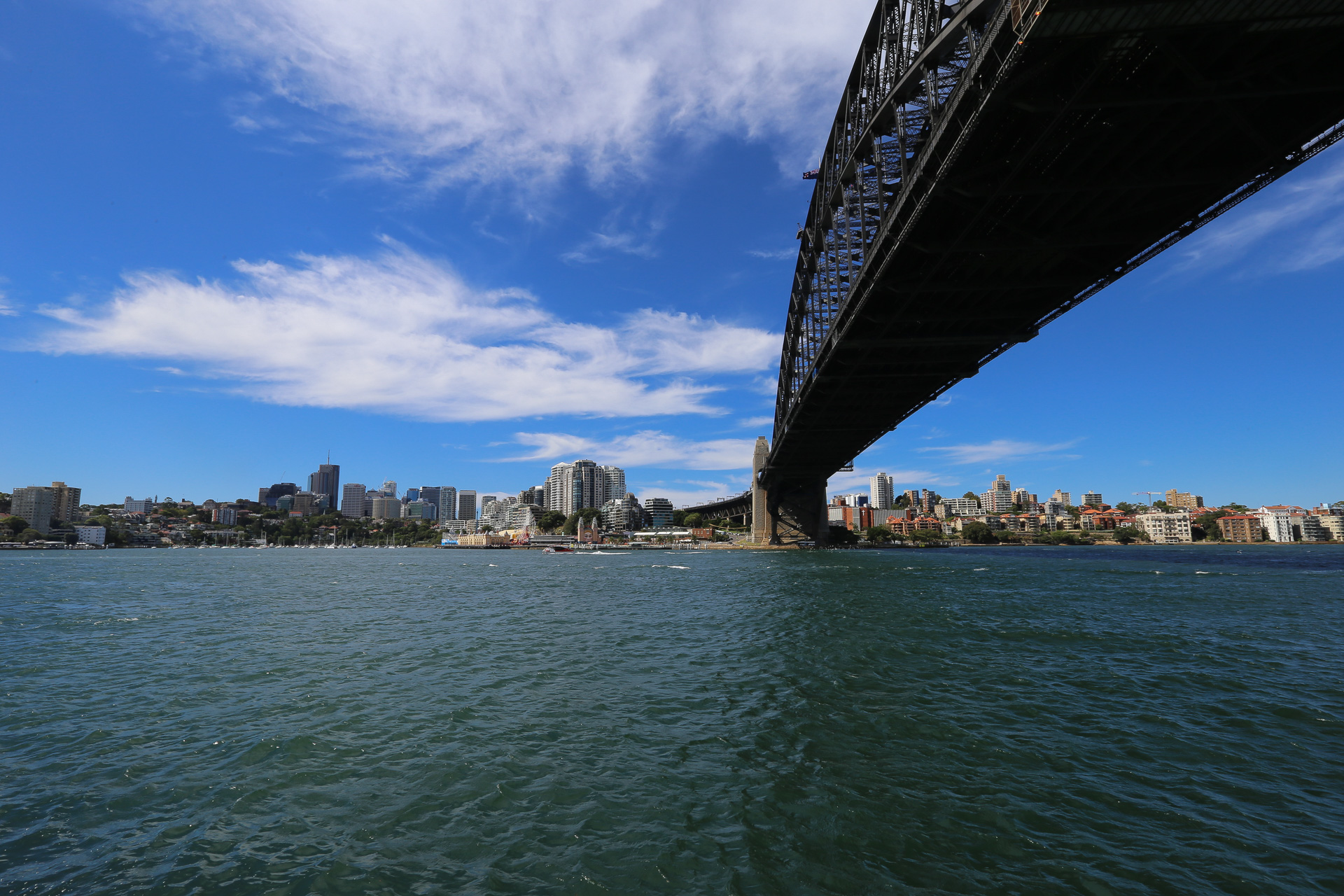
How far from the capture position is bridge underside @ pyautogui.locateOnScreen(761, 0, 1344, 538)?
1546 centimetres

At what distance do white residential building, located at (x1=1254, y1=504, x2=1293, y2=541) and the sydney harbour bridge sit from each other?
610 feet

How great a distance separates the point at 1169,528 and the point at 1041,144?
203 meters

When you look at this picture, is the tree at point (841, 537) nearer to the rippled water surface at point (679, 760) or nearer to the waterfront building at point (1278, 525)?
the rippled water surface at point (679, 760)

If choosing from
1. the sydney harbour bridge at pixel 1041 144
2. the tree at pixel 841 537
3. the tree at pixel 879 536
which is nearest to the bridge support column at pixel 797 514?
the tree at pixel 841 537

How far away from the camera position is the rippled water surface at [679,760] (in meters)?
6.14

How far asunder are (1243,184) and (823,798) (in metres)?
26.5

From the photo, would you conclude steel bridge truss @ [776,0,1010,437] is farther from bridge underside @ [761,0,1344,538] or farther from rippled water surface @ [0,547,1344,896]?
rippled water surface @ [0,547,1344,896]

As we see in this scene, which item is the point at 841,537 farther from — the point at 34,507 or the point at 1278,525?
the point at 34,507

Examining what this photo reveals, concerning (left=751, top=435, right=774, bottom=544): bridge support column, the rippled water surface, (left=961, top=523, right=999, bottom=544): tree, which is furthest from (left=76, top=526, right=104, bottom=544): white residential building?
(left=961, top=523, right=999, bottom=544): tree

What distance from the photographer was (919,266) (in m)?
30.3

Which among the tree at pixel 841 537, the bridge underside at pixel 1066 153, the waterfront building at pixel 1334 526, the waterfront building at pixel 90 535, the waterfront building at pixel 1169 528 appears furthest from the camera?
the waterfront building at pixel 1169 528

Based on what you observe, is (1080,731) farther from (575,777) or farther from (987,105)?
(987,105)

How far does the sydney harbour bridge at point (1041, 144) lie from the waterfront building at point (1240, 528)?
180 meters

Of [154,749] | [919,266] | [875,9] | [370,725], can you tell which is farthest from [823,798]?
[875,9]
